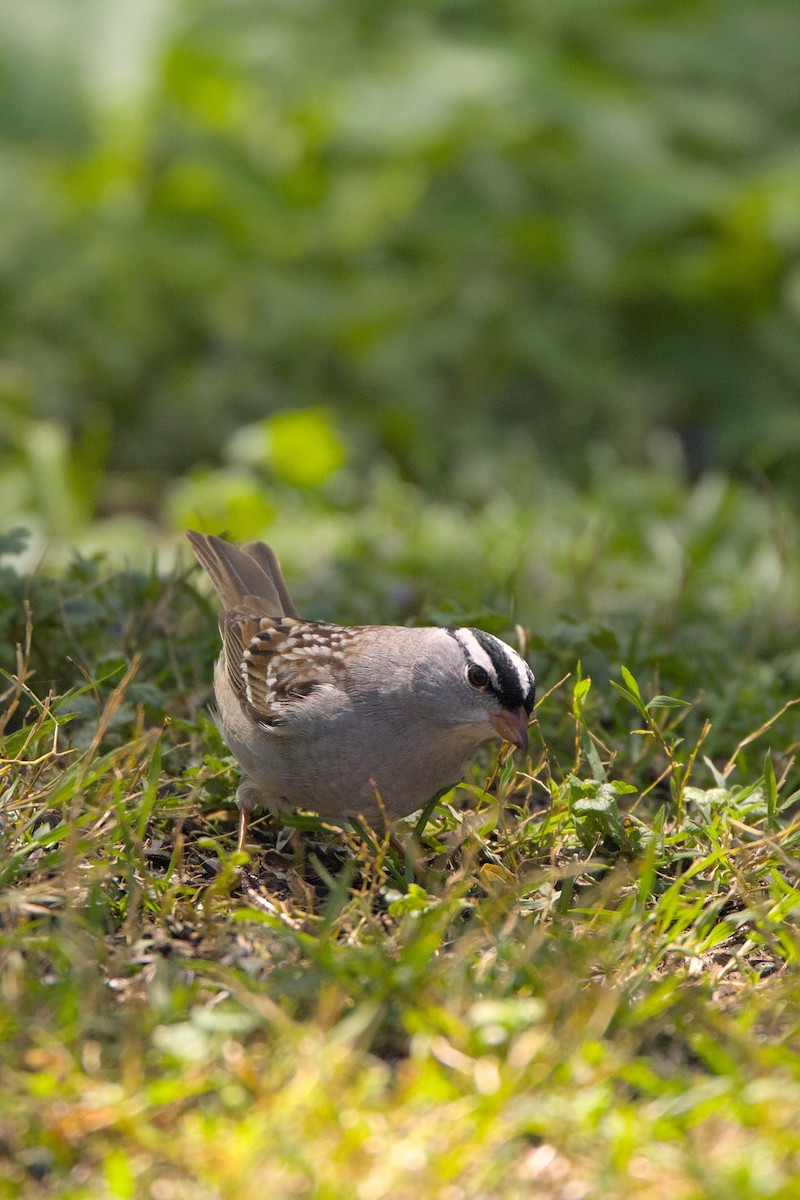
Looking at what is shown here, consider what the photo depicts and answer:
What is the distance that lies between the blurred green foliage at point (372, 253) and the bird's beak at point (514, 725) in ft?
15.4

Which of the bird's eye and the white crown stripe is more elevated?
the white crown stripe

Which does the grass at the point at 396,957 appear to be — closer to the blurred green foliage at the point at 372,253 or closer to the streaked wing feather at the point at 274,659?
the streaked wing feather at the point at 274,659

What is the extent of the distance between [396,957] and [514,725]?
2.75ft

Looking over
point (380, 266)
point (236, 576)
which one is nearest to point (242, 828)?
point (236, 576)

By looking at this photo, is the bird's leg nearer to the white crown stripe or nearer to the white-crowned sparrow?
the white-crowned sparrow

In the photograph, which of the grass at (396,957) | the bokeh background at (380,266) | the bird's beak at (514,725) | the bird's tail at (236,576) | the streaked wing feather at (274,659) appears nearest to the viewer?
the grass at (396,957)

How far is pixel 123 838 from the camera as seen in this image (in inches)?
138

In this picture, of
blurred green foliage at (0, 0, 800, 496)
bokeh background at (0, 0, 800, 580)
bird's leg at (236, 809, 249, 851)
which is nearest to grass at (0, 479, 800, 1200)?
bird's leg at (236, 809, 249, 851)

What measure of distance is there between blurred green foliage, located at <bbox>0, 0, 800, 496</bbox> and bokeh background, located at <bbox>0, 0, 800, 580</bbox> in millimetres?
19

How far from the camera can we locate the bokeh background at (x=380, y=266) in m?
8.43

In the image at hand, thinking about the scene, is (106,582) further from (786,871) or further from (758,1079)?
(758,1079)

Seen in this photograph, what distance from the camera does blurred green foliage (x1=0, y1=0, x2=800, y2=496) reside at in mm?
8469

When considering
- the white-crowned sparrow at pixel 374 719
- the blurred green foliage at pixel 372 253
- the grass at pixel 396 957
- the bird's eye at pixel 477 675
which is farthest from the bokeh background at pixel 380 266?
the bird's eye at pixel 477 675

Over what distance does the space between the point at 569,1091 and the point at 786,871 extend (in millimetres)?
1415
